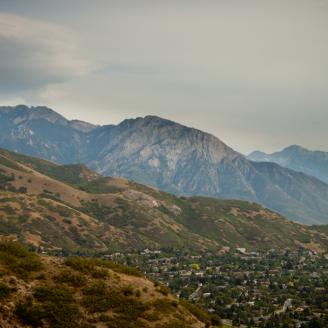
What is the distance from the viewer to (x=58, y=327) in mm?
90312

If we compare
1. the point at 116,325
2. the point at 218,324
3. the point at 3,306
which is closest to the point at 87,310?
the point at 116,325

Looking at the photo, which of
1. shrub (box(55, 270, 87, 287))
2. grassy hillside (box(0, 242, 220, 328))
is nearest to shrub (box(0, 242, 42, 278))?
grassy hillside (box(0, 242, 220, 328))

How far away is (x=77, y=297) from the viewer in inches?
4008

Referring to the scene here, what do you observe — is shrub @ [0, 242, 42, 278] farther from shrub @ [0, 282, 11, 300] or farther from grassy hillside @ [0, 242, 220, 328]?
shrub @ [0, 282, 11, 300]

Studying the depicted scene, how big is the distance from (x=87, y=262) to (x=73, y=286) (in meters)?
14.8

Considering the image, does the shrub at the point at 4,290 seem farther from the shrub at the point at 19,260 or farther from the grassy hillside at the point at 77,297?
the shrub at the point at 19,260

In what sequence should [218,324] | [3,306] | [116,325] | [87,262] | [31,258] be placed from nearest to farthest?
[3,306]
[116,325]
[31,258]
[87,262]
[218,324]

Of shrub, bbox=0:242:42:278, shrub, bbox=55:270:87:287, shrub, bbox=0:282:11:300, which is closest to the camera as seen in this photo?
shrub, bbox=0:282:11:300

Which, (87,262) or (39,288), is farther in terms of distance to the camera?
(87,262)

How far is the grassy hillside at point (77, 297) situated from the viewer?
9244cm

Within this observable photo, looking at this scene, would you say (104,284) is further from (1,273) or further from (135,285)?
(1,273)

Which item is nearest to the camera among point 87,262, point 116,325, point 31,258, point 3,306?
point 3,306

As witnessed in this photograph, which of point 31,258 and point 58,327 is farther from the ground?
point 31,258

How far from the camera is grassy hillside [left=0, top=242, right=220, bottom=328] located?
303 feet
